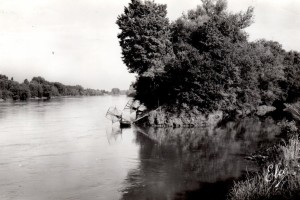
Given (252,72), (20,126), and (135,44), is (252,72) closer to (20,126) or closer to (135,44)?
(135,44)

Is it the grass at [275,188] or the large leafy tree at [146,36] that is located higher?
the large leafy tree at [146,36]

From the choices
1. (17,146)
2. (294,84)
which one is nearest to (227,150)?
(17,146)

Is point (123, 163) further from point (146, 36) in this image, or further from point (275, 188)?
point (146, 36)

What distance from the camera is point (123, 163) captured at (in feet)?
85.8

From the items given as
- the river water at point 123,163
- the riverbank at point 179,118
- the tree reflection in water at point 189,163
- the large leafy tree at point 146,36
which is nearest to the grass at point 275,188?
the tree reflection in water at point 189,163

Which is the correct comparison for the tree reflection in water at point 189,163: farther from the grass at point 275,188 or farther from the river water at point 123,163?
the grass at point 275,188

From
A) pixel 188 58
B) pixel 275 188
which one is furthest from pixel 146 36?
pixel 275 188

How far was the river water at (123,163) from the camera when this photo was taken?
19.2m

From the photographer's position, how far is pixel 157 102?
54062mm

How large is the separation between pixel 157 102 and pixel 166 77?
583 centimetres

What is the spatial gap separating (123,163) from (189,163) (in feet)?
17.2

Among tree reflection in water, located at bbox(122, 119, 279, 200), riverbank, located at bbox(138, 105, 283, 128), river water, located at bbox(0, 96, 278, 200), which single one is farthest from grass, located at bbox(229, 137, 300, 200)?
riverbank, located at bbox(138, 105, 283, 128)

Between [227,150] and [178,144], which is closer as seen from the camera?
[227,150]

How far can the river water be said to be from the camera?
19250 millimetres
